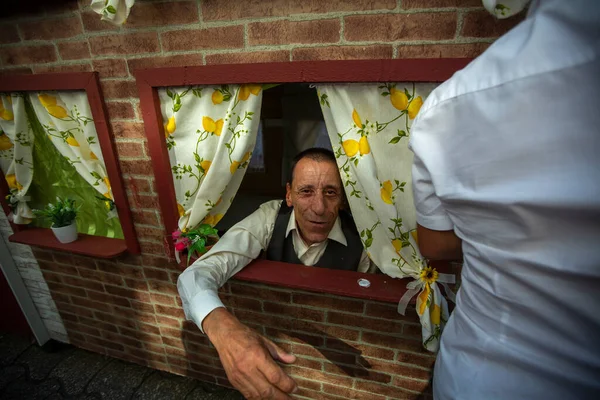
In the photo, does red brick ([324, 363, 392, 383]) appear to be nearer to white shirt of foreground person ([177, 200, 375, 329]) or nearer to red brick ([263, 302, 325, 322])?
red brick ([263, 302, 325, 322])

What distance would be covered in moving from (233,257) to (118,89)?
3.47 ft

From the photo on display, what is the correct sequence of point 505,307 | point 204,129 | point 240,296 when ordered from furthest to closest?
point 240,296 < point 204,129 < point 505,307

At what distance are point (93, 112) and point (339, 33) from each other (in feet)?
4.37

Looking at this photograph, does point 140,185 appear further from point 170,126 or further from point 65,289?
point 65,289

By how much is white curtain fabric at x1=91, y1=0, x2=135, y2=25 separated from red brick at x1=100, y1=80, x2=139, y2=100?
315mm

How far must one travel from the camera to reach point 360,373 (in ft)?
5.98

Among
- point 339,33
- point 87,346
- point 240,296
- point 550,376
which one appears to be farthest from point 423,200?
point 87,346

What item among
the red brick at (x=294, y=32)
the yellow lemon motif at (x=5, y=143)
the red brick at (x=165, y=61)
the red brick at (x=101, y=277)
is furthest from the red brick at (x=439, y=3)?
the yellow lemon motif at (x=5, y=143)

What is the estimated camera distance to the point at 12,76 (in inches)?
63.4

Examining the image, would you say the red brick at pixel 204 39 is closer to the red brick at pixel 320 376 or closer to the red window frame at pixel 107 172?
the red window frame at pixel 107 172

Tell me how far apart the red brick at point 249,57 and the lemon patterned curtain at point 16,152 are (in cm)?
135

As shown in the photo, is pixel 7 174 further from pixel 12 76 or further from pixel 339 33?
pixel 339 33

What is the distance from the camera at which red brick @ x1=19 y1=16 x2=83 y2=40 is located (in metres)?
1.42

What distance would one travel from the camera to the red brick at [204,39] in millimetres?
1223
